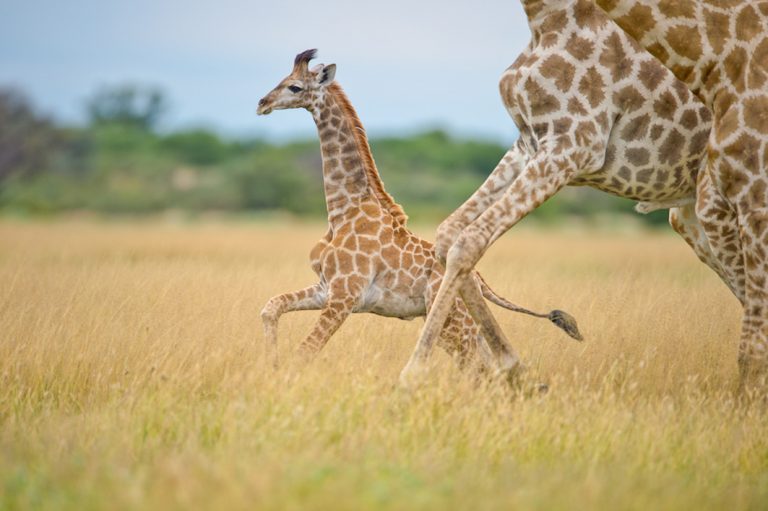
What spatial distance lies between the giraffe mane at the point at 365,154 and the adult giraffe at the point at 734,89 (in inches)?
85.9

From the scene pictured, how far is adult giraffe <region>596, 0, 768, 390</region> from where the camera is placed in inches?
253

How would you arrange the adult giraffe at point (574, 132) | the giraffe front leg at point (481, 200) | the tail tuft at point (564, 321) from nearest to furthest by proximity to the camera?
the adult giraffe at point (574, 132), the giraffe front leg at point (481, 200), the tail tuft at point (564, 321)

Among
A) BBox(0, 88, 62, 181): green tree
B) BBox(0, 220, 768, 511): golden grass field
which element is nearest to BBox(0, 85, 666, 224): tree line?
BBox(0, 88, 62, 181): green tree

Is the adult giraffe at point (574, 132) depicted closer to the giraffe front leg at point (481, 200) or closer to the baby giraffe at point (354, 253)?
the giraffe front leg at point (481, 200)

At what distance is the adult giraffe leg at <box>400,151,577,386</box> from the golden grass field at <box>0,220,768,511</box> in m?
0.23

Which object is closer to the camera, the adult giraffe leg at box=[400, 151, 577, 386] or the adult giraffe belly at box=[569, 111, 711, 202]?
the adult giraffe leg at box=[400, 151, 577, 386]

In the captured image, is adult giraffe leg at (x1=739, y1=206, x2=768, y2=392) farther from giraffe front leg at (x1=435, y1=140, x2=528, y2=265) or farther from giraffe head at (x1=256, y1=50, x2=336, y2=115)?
giraffe head at (x1=256, y1=50, x2=336, y2=115)

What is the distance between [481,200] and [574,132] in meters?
0.70

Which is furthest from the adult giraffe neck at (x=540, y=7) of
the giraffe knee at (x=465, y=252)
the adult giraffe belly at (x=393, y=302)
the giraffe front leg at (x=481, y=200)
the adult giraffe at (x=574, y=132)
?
the adult giraffe belly at (x=393, y=302)

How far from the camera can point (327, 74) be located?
8180mm

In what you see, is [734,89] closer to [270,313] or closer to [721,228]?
[721,228]

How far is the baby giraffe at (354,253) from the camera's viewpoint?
7434mm

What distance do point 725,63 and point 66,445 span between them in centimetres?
425

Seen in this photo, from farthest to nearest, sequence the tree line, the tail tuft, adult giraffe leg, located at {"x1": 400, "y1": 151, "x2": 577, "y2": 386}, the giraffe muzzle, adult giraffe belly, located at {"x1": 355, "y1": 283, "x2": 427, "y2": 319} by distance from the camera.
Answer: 1. the tree line
2. the giraffe muzzle
3. adult giraffe belly, located at {"x1": 355, "y1": 283, "x2": 427, "y2": 319}
4. the tail tuft
5. adult giraffe leg, located at {"x1": 400, "y1": 151, "x2": 577, "y2": 386}
